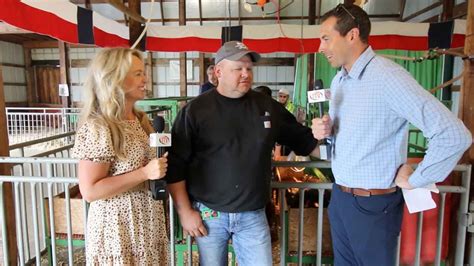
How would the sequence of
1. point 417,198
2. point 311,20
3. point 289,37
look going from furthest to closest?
point 311,20 < point 289,37 < point 417,198

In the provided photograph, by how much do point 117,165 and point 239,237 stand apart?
2.00ft

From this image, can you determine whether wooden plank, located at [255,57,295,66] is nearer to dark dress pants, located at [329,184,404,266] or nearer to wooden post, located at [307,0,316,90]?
wooden post, located at [307,0,316,90]

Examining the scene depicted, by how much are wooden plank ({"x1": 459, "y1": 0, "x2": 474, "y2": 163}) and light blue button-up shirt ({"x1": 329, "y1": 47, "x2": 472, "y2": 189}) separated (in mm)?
787

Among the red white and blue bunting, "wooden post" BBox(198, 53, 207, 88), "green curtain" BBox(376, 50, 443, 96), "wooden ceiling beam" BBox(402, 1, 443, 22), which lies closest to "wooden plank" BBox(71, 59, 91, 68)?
"wooden post" BBox(198, 53, 207, 88)

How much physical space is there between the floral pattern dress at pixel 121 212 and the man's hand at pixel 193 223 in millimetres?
134

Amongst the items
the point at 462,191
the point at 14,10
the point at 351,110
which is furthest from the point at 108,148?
the point at 14,10

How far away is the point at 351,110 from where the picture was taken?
1.40 meters

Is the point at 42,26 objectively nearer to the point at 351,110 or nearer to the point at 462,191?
the point at 351,110

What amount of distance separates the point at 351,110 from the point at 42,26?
10.7 ft

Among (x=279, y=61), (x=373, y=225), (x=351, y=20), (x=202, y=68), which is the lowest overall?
(x=373, y=225)

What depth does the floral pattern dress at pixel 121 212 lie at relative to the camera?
4.37 ft

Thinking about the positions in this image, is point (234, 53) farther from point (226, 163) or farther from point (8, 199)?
point (8, 199)

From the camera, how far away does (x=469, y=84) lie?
74.0 inches

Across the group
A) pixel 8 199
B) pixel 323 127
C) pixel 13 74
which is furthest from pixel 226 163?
pixel 13 74
